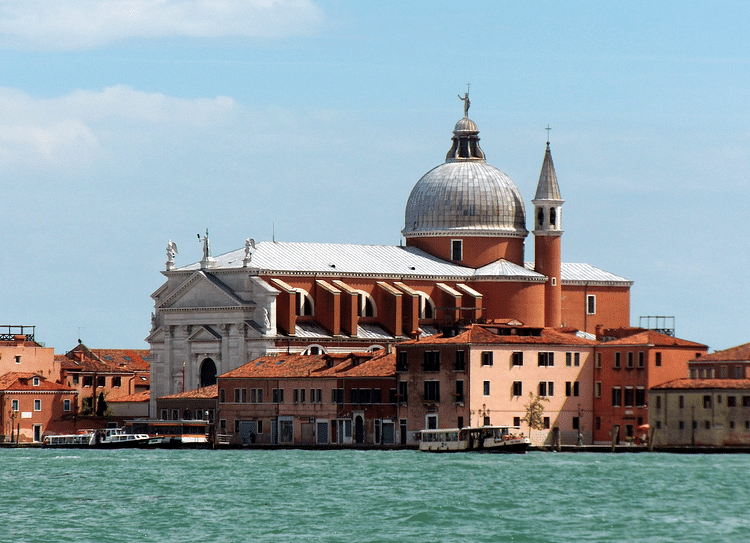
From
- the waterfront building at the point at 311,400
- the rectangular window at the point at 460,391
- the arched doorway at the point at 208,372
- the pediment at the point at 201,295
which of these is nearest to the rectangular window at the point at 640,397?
the rectangular window at the point at 460,391

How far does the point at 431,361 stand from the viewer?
7538cm

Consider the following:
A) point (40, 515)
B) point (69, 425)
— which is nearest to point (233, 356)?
point (69, 425)

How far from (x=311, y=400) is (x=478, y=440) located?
29.2ft

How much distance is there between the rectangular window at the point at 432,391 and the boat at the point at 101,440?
39.0 ft

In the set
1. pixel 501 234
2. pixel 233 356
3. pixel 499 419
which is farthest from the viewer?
pixel 501 234

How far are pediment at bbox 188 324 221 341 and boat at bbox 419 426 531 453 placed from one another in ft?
56.0

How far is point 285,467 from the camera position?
66062mm

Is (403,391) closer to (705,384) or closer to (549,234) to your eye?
(705,384)

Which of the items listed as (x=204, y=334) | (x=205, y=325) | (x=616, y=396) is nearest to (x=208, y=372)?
(x=204, y=334)

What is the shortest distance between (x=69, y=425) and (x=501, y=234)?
68.5 ft

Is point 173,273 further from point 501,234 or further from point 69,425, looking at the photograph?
point 501,234

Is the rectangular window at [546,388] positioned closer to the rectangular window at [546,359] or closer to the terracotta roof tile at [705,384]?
the rectangular window at [546,359]

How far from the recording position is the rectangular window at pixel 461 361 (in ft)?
243

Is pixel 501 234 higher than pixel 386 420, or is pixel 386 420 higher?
pixel 501 234
